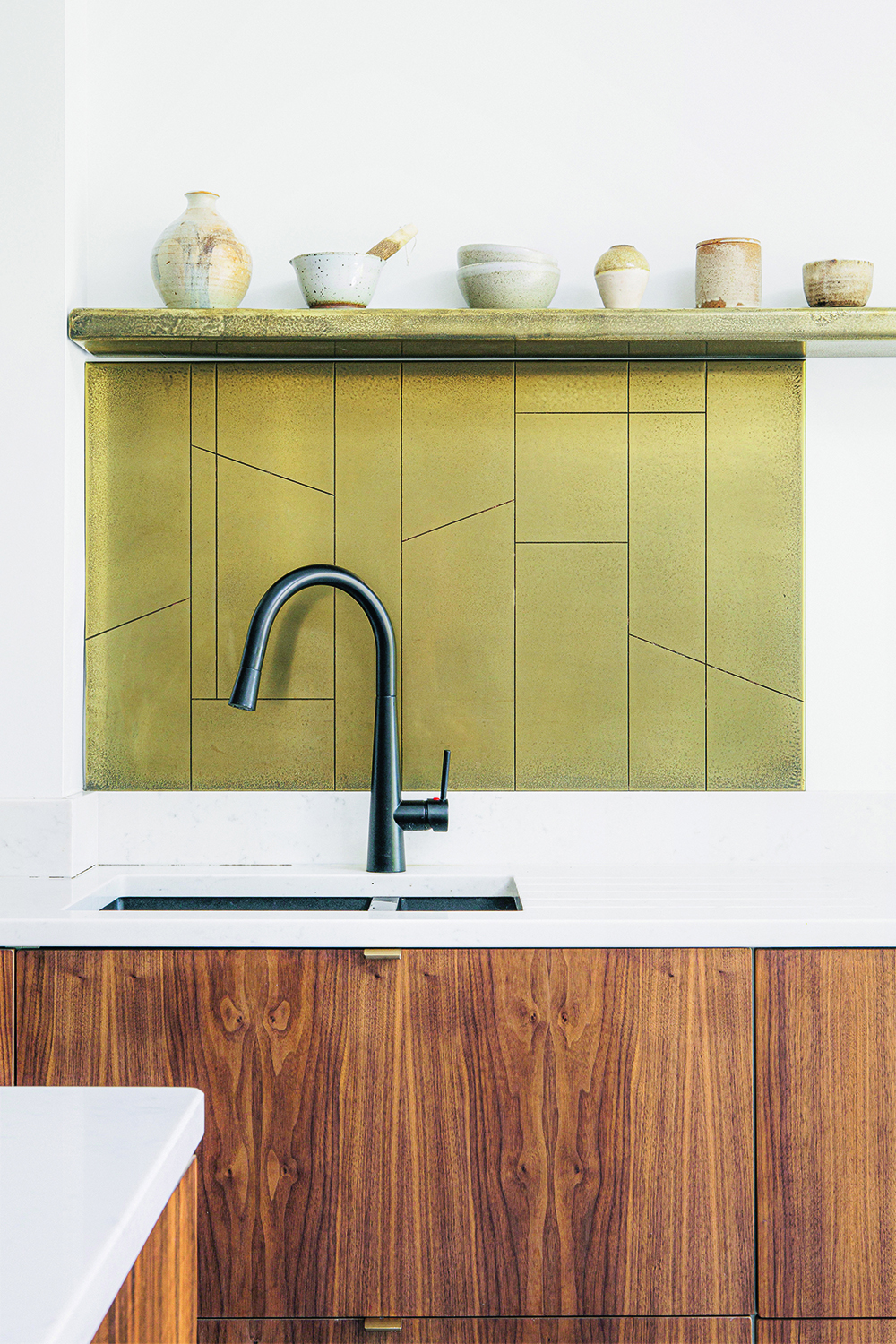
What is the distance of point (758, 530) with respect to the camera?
6.35 feet

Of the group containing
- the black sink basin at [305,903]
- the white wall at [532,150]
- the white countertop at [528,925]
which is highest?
the white wall at [532,150]

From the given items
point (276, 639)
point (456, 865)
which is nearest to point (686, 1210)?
point (456, 865)

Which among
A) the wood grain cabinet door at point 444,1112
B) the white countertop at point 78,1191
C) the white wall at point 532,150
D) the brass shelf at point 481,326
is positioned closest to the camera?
the white countertop at point 78,1191

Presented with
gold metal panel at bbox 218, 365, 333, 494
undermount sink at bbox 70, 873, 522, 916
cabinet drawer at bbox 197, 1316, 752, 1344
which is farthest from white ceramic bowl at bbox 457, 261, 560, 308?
cabinet drawer at bbox 197, 1316, 752, 1344

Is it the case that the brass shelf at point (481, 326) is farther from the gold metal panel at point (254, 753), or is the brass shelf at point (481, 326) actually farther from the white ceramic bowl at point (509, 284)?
the gold metal panel at point (254, 753)

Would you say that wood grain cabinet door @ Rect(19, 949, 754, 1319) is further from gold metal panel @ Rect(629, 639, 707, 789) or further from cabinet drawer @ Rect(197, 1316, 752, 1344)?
gold metal panel @ Rect(629, 639, 707, 789)

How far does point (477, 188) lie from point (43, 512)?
99 cm

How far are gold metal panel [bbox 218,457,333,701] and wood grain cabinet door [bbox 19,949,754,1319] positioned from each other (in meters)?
0.64

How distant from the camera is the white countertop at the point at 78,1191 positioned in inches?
19.9

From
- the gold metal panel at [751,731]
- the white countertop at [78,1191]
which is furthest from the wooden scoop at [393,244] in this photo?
the white countertop at [78,1191]

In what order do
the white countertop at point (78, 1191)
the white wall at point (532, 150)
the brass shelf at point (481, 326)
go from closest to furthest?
1. the white countertop at point (78, 1191)
2. the brass shelf at point (481, 326)
3. the white wall at point (532, 150)

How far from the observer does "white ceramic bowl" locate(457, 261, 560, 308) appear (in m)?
1.76

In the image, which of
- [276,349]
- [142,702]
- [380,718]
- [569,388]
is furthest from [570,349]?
[142,702]

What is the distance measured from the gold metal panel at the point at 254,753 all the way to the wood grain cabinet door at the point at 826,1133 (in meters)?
0.87
